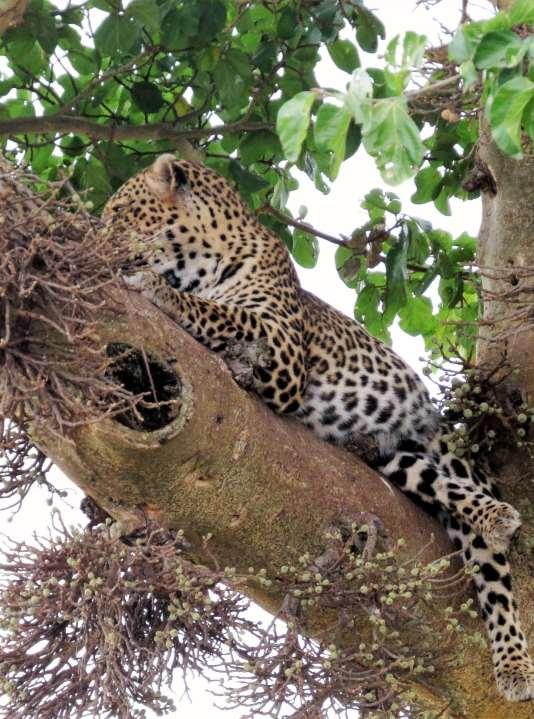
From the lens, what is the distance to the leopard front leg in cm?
511

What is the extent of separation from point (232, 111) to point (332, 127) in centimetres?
310

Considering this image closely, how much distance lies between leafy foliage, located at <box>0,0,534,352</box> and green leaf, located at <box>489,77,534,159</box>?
226cm

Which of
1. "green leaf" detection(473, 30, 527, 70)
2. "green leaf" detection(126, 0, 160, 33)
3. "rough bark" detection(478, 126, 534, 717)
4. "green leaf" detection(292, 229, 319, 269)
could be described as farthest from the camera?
"green leaf" detection(292, 229, 319, 269)

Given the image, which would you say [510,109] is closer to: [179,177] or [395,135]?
[395,135]

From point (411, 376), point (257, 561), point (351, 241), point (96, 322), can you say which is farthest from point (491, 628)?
point (351, 241)

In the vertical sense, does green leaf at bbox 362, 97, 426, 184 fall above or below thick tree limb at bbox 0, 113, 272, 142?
below

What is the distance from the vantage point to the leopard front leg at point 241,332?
5.11 metres

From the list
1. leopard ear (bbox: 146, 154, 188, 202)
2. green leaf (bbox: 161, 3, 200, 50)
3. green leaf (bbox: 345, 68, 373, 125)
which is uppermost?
green leaf (bbox: 161, 3, 200, 50)

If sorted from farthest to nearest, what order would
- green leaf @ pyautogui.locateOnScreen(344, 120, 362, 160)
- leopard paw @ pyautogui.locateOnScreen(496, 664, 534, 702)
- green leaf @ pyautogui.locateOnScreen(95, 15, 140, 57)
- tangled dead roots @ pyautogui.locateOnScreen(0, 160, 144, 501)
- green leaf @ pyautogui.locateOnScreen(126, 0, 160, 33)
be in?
green leaf @ pyautogui.locateOnScreen(95, 15, 140, 57)
green leaf @ pyautogui.locateOnScreen(126, 0, 160, 33)
leopard paw @ pyautogui.locateOnScreen(496, 664, 534, 702)
green leaf @ pyautogui.locateOnScreen(344, 120, 362, 160)
tangled dead roots @ pyautogui.locateOnScreen(0, 160, 144, 501)

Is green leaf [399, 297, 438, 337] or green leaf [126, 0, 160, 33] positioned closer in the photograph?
green leaf [126, 0, 160, 33]

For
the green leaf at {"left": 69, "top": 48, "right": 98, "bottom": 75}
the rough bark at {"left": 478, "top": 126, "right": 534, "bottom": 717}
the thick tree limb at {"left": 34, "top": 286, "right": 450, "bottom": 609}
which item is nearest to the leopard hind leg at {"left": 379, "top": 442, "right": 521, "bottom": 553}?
the rough bark at {"left": 478, "top": 126, "right": 534, "bottom": 717}

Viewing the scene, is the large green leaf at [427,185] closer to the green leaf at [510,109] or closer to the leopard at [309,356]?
the leopard at [309,356]

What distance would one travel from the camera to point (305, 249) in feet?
25.0

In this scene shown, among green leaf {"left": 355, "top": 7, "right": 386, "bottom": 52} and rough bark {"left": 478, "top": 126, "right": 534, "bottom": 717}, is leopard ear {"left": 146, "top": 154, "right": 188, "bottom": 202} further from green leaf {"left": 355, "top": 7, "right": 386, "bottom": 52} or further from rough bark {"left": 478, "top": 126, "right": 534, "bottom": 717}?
rough bark {"left": 478, "top": 126, "right": 534, "bottom": 717}
